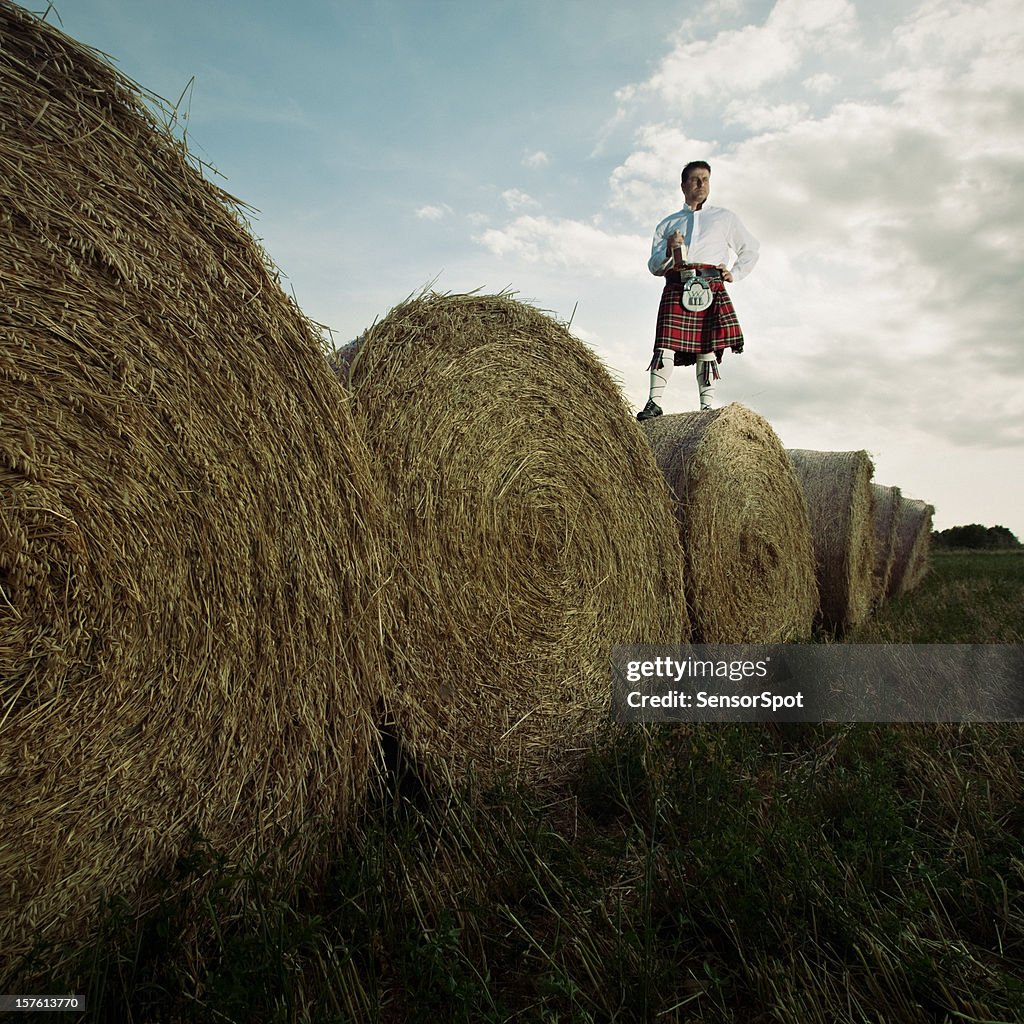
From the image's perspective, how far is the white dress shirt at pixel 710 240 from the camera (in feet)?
21.6

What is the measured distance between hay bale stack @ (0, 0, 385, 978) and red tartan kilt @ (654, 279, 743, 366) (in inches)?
179

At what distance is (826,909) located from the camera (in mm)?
1781

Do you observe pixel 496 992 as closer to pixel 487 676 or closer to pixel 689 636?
pixel 487 676

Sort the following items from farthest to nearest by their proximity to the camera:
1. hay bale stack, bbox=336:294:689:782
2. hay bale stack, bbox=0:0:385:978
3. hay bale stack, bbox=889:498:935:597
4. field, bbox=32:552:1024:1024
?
hay bale stack, bbox=889:498:935:597, hay bale stack, bbox=336:294:689:782, hay bale stack, bbox=0:0:385:978, field, bbox=32:552:1024:1024

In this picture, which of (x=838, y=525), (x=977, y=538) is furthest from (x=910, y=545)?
(x=977, y=538)

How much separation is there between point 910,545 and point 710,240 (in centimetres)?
597

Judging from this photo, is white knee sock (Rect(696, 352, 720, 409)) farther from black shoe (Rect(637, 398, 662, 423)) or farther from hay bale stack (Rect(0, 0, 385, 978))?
hay bale stack (Rect(0, 0, 385, 978))

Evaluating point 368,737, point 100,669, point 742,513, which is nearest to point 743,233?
point 742,513

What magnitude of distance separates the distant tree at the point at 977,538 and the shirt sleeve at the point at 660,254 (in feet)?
72.9

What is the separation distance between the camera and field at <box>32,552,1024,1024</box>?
159 cm

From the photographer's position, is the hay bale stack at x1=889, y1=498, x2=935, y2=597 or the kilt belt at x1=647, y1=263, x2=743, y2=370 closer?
the kilt belt at x1=647, y1=263, x2=743, y2=370

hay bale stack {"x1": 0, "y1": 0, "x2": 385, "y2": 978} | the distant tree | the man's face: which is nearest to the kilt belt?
the man's face

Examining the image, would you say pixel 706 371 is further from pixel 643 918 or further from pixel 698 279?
pixel 643 918

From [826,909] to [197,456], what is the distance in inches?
74.0
